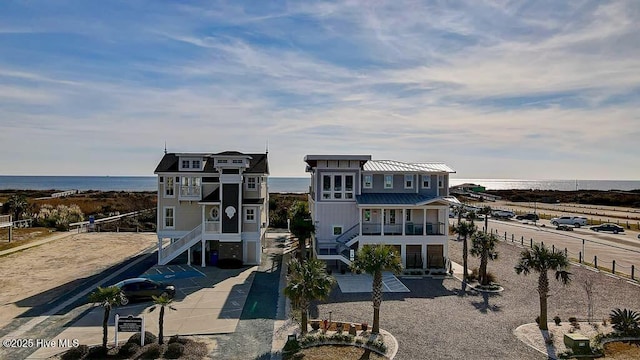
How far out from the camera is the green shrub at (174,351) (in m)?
13.8

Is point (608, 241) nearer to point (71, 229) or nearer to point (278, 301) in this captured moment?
point (278, 301)

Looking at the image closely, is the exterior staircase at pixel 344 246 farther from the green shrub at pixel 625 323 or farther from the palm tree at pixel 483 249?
the green shrub at pixel 625 323

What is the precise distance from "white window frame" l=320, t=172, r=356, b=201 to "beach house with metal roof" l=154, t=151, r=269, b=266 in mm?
4528

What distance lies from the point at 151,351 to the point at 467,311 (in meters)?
13.5

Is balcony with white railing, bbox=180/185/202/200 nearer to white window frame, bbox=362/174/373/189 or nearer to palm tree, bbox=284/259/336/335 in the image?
white window frame, bbox=362/174/373/189

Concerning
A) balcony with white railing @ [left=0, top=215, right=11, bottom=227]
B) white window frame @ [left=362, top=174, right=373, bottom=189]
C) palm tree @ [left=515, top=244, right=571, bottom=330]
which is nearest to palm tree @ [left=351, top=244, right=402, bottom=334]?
palm tree @ [left=515, top=244, right=571, bottom=330]

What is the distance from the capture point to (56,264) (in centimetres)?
2828

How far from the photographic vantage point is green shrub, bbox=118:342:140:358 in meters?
13.9

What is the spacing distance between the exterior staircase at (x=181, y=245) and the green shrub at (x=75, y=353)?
558 inches

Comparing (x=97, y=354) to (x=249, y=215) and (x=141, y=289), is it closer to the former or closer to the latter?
(x=141, y=289)

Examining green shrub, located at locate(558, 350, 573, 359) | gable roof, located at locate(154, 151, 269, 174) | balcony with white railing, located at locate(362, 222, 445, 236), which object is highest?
gable roof, located at locate(154, 151, 269, 174)

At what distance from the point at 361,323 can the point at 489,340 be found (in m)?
4.98

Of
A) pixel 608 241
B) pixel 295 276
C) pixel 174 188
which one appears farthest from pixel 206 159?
pixel 608 241

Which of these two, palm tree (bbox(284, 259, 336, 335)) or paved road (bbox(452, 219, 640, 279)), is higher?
palm tree (bbox(284, 259, 336, 335))
